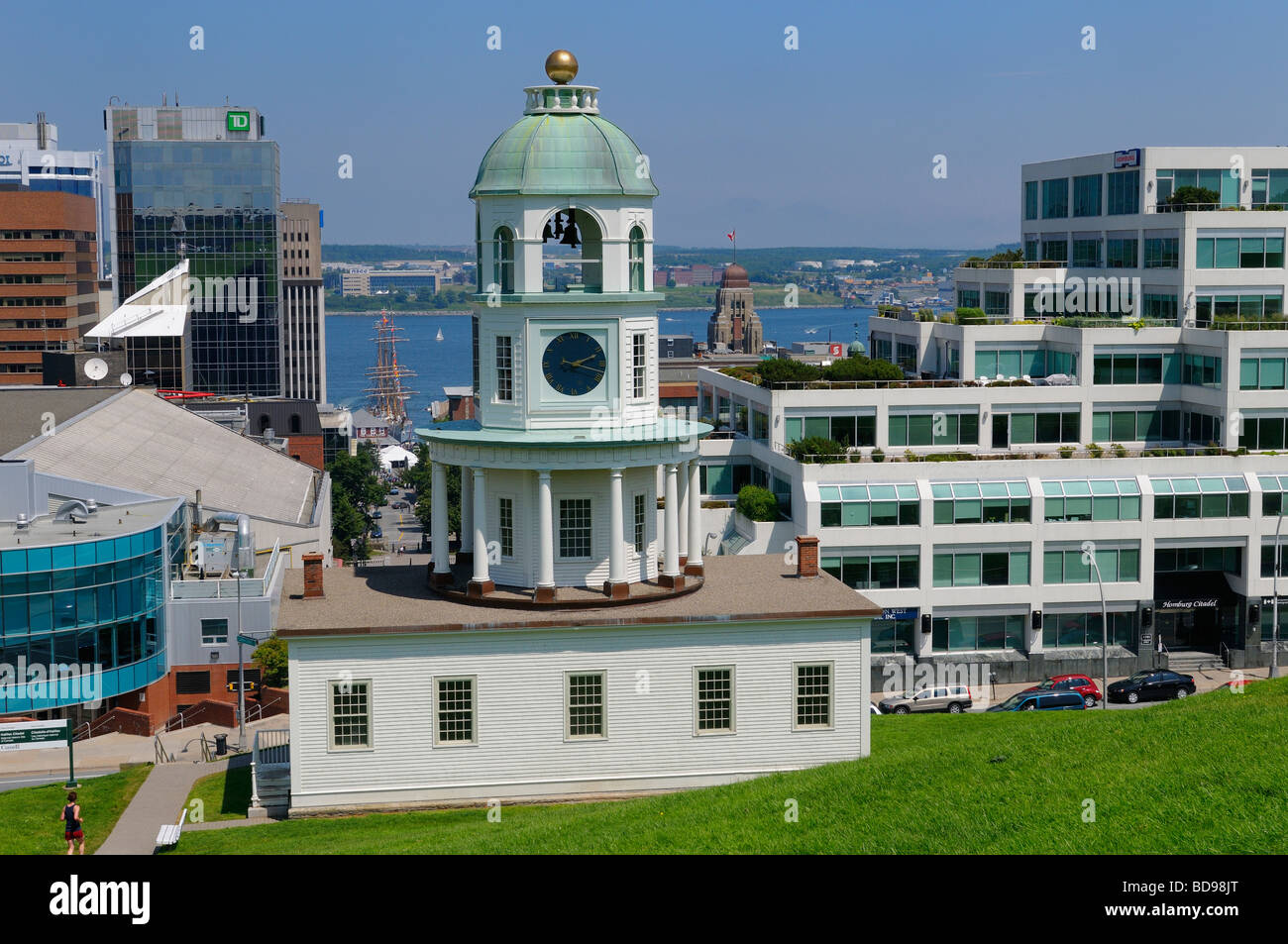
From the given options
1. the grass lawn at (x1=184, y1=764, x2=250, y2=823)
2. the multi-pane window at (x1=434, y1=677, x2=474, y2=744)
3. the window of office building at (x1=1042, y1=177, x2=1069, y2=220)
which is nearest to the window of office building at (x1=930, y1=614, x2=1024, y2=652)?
the window of office building at (x1=1042, y1=177, x2=1069, y2=220)

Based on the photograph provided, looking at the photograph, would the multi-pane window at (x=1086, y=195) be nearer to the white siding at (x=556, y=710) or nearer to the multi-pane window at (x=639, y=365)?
the multi-pane window at (x=639, y=365)

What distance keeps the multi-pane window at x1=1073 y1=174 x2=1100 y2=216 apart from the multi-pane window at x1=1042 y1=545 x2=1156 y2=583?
30.8m

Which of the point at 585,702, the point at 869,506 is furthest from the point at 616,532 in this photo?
the point at 869,506

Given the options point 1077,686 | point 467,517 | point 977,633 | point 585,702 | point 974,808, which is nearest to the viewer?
point 974,808

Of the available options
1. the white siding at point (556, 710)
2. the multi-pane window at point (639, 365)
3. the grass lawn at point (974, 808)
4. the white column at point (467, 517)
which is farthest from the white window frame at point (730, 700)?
the white column at point (467, 517)

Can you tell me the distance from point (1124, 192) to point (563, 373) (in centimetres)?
6391

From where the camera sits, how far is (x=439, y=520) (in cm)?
4588

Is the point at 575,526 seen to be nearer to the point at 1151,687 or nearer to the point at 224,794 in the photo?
the point at 224,794

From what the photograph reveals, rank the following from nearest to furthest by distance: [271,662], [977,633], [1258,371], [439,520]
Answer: [439,520], [271,662], [977,633], [1258,371]

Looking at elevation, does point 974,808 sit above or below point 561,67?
below

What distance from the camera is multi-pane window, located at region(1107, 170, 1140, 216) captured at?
9506 cm

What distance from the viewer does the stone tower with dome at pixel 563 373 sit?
42.8 m

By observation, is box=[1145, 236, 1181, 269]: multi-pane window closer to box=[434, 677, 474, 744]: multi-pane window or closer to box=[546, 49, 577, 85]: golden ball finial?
box=[546, 49, 577, 85]: golden ball finial
